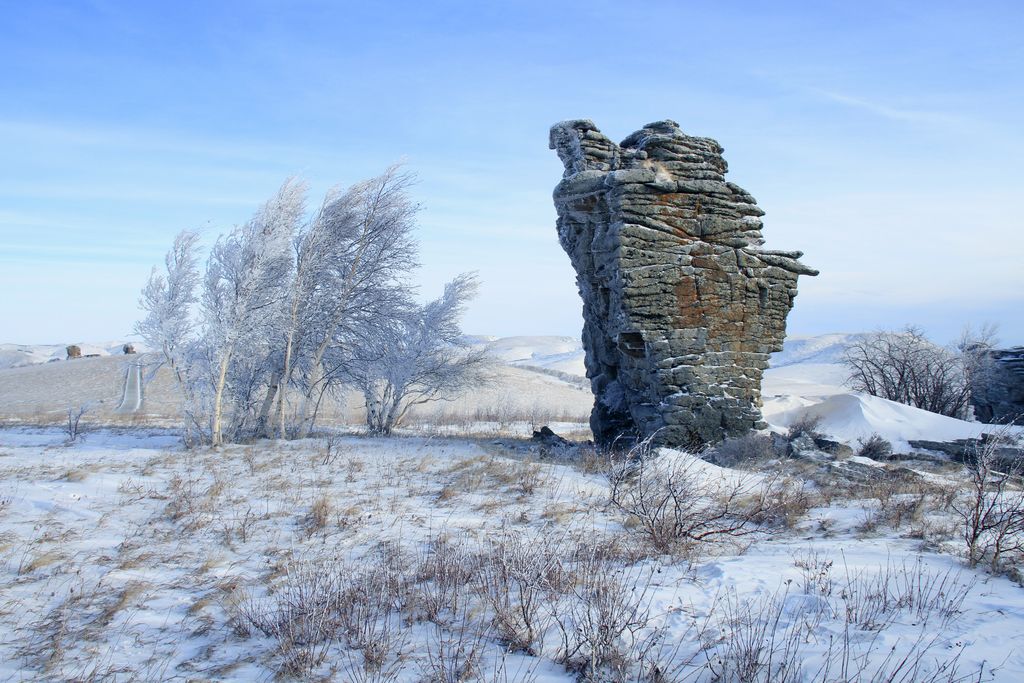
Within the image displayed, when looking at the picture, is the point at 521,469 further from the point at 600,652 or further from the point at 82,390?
the point at 82,390

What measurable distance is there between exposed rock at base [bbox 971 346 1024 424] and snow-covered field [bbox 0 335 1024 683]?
13254 mm

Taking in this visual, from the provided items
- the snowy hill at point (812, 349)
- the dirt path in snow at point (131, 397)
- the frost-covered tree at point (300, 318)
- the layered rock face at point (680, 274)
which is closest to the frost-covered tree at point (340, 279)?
the frost-covered tree at point (300, 318)

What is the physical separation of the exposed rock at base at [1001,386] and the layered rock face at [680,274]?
11.6 metres

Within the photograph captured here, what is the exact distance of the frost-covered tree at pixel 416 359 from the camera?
53.8 feet

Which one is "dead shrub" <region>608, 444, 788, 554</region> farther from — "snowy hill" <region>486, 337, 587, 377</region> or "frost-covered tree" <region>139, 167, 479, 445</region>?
"snowy hill" <region>486, 337, 587, 377</region>

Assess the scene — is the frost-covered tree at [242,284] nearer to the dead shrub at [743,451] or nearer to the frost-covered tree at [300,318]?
the frost-covered tree at [300,318]

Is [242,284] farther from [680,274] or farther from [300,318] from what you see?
[680,274]

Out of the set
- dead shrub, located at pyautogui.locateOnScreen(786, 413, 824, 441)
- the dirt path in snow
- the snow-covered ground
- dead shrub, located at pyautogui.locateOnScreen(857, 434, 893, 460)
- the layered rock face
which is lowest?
dead shrub, located at pyautogui.locateOnScreen(857, 434, 893, 460)

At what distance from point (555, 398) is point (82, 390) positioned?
84.1ft

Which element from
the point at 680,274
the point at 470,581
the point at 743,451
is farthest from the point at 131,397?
the point at 470,581

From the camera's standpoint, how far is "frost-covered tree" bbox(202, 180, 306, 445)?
1234 cm

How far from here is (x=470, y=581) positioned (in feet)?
16.0

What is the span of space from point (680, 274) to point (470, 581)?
832 cm

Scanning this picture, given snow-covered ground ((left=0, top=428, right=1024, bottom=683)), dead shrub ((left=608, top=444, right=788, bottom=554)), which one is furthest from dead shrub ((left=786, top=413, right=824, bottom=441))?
snow-covered ground ((left=0, top=428, right=1024, bottom=683))
